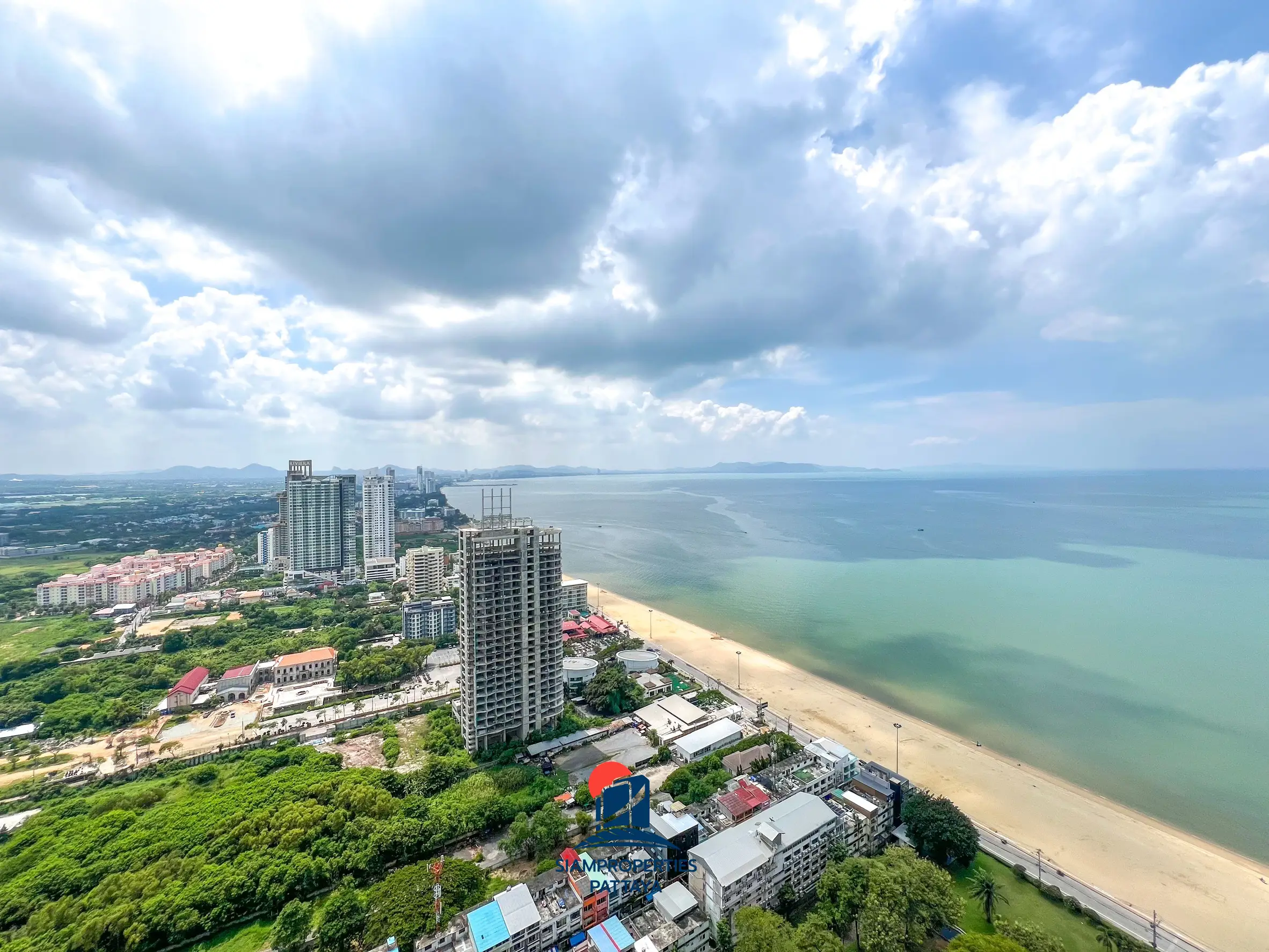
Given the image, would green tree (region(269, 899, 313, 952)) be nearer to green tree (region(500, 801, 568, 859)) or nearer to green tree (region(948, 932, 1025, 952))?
green tree (region(500, 801, 568, 859))

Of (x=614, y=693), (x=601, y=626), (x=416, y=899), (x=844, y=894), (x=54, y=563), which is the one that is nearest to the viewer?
(x=416, y=899)

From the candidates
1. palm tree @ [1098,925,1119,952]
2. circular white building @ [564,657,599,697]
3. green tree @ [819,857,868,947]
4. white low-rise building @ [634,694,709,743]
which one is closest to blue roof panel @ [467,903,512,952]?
green tree @ [819,857,868,947]

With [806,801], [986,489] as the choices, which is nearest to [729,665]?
[806,801]

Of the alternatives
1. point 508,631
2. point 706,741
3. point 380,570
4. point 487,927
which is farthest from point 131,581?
point 487,927

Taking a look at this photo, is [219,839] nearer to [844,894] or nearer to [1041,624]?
[844,894]

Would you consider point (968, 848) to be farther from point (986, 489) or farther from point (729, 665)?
point (986, 489)

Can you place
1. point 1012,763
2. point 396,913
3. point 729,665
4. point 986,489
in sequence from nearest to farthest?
point 396,913
point 1012,763
point 729,665
point 986,489
